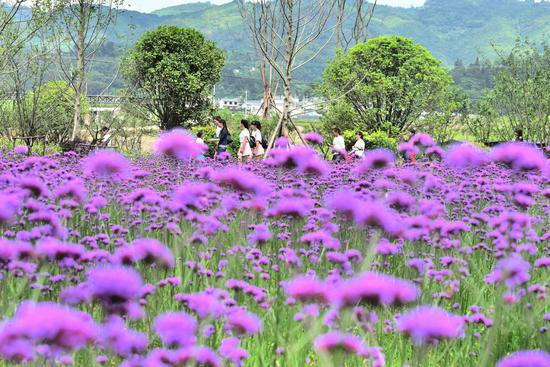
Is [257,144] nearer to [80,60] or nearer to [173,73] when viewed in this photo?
[80,60]

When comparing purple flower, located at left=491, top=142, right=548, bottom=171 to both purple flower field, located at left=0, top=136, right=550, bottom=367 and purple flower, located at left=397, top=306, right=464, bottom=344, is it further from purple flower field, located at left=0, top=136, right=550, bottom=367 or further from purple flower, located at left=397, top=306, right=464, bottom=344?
purple flower, located at left=397, top=306, right=464, bottom=344

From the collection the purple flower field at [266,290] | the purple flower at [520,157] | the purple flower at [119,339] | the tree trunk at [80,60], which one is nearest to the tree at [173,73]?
the tree trunk at [80,60]

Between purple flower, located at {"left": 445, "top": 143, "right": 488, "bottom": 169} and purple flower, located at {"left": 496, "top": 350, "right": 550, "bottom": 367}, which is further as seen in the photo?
purple flower, located at {"left": 445, "top": 143, "right": 488, "bottom": 169}

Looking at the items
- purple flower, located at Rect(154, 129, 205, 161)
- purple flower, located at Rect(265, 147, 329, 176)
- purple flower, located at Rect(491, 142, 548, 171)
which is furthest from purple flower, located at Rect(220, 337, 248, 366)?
purple flower, located at Rect(491, 142, 548, 171)

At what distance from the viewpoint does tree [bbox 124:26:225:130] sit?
78.5 ft

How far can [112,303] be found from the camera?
68.9 inches

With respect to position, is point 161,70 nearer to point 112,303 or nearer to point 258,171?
point 258,171

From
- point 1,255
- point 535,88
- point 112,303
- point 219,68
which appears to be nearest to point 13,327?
point 112,303

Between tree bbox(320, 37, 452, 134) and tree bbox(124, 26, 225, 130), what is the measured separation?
6.00 metres

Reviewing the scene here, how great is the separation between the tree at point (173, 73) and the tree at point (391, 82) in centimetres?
600

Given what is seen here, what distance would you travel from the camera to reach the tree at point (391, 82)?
20.4 m

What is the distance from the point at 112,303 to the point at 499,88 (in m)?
18.0

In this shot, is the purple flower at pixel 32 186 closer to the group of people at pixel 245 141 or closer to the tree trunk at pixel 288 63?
the group of people at pixel 245 141

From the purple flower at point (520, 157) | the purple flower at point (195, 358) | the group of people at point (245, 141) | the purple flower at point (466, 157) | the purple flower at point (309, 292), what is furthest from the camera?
the group of people at point (245, 141)
